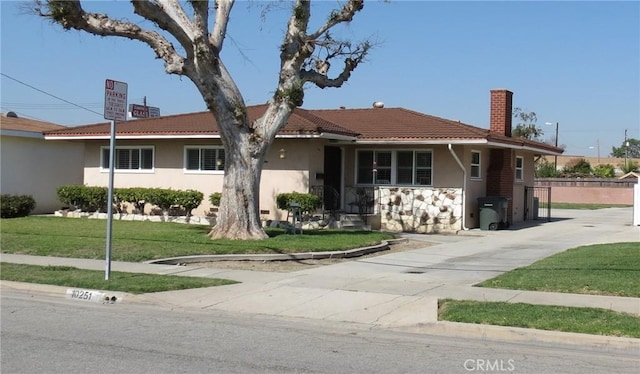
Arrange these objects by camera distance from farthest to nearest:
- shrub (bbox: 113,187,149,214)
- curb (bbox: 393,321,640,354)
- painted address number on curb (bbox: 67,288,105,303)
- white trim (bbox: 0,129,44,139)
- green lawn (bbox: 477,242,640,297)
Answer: white trim (bbox: 0,129,44,139)
shrub (bbox: 113,187,149,214)
green lawn (bbox: 477,242,640,297)
painted address number on curb (bbox: 67,288,105,303)
curb (bbox: 393,321,640,354)

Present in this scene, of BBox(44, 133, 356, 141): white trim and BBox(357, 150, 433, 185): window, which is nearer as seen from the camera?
BBox(44, 133, 356, 141): white trim

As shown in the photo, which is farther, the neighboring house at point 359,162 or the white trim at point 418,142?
the neighboring house at point 359,162

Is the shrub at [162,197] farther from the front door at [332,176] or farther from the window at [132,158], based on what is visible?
the front door at [332,176]

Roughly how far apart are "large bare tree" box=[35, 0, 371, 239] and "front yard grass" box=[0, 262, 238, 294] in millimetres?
4983

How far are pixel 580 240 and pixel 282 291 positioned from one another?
1244 centimetres

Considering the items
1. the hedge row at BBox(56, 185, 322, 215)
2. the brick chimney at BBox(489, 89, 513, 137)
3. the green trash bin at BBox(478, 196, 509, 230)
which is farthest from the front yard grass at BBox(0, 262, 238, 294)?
the brick chimney at BBox(489, 89, 513, 137)

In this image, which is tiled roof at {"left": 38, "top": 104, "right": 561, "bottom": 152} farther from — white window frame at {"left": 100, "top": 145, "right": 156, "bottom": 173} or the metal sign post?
the metal sign post

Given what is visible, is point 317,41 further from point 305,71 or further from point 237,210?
point 237,210

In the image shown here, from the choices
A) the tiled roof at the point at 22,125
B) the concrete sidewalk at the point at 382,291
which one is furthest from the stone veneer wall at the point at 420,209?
the tiled roof at the point at 22,125

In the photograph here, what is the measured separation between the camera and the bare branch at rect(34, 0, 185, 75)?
14.8 meters

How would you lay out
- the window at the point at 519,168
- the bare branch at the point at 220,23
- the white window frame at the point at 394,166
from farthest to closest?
the window at the point at 519,168, the white window frame at the point at 394,166, the bare branch at the point at 220,23

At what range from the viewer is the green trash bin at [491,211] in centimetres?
2378

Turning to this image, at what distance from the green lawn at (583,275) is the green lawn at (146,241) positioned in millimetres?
4920

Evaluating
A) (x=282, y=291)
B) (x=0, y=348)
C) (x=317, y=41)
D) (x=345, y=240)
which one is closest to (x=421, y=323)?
(x=282, y=291)
